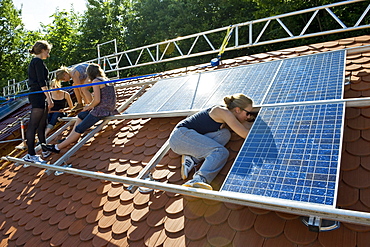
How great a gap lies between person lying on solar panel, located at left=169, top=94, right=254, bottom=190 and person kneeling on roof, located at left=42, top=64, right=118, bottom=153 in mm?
1980

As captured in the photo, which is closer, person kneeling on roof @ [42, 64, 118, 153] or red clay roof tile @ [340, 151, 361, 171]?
red clay roof tile @ [340, 151, 361, 171]

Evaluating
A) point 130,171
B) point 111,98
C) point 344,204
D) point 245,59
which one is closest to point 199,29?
point 245,59

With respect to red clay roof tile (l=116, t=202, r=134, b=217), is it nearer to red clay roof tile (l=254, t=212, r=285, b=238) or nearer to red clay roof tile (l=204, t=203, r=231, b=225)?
red clay roof tile (l=204, t=203, r=231, b=225)

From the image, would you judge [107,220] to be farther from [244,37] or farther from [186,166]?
[244,37]

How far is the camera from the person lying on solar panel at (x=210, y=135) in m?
2.85

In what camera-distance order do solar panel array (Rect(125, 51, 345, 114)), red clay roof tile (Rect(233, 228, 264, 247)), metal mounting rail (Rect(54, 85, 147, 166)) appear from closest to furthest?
red clay roof tile (Rect(233, 228, 264, 247))
solar panel array (Rect(125, 51, 345, 114))
metal mounting rail (Rect(54, 85, 147, 166))

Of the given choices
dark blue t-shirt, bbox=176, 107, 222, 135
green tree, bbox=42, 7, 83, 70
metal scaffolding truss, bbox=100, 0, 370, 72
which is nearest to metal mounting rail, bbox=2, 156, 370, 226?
dark blue t-shirt, bbox=176, 107, 222, 135

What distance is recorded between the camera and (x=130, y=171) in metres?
3.71

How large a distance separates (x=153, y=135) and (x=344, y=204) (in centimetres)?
275

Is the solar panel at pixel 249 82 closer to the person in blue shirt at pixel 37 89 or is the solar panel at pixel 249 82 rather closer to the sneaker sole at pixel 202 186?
the sneaker sole at pixel 202 186

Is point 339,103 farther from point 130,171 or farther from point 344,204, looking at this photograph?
point 130,171

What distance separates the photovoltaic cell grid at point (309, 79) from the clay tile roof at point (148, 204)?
1.00 feet

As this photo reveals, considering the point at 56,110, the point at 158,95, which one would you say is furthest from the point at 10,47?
the point at 158,95

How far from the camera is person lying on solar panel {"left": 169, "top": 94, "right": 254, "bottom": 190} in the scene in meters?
2.85
